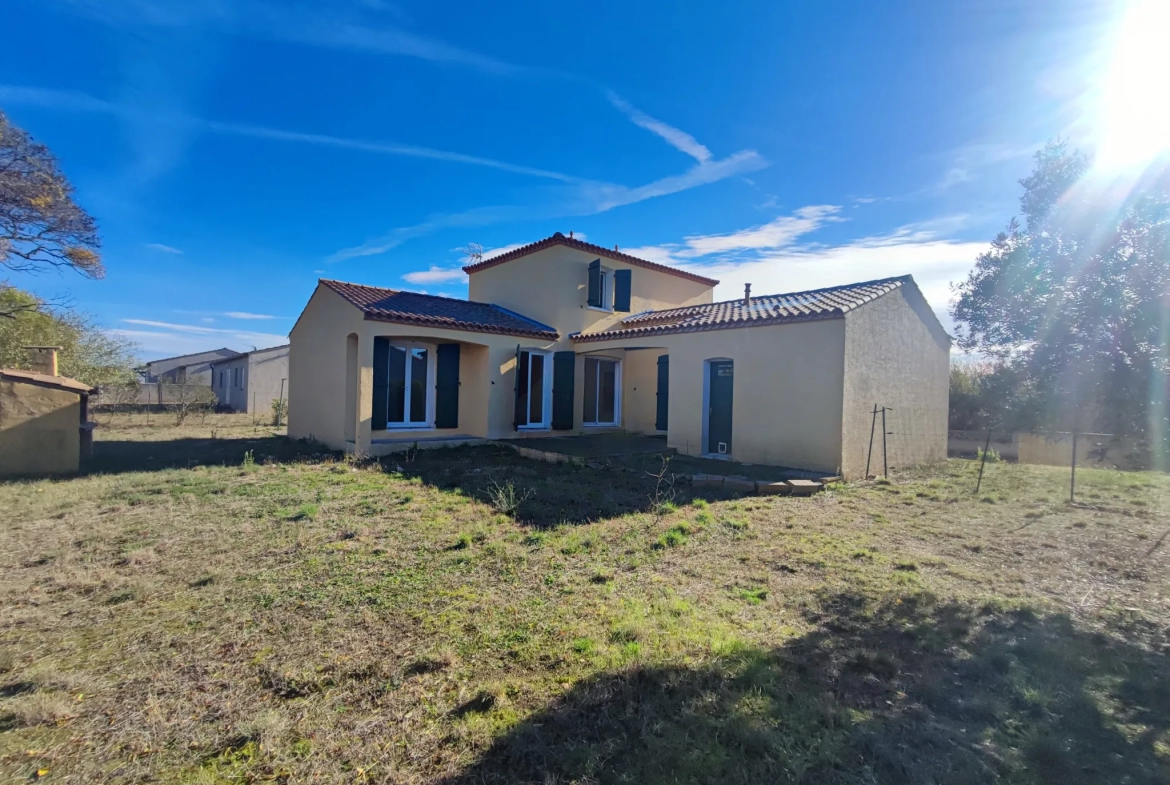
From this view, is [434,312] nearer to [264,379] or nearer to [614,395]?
[614,395]

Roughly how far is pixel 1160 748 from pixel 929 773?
1378 mm

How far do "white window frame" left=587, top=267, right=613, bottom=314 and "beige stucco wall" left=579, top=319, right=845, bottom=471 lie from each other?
403 cm

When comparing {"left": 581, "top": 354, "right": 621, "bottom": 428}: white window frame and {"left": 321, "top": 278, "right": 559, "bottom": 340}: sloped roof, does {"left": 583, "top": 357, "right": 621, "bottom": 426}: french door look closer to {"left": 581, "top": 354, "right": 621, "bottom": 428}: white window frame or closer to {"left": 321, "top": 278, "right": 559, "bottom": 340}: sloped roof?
{"left": 581, "top": 354, "right": 621, "bottom": 428}: white window frame

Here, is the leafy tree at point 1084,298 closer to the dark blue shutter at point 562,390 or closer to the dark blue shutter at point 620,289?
the dark blue shutter at point 562,390

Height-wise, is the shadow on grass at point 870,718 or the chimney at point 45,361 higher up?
the chimney at point 45,361

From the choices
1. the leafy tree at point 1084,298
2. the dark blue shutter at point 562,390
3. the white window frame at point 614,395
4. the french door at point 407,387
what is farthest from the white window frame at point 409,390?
the leafy tree at point 1084,298

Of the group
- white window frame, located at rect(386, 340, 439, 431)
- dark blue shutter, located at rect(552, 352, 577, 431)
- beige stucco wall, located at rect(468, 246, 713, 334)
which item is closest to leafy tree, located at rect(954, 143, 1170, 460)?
dark blue shutter, located at rect(552, 352, 577, 431)

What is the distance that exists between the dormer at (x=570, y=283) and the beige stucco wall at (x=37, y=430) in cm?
1021

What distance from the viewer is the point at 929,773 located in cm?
261

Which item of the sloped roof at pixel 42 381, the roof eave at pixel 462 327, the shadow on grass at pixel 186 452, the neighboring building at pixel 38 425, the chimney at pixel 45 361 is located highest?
the roof eave at pixel 462 327

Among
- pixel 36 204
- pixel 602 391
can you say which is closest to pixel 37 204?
pixel 36 204

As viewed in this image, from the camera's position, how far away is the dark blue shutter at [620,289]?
1647 centimetres

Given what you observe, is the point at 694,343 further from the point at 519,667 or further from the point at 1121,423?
the point at 519,667

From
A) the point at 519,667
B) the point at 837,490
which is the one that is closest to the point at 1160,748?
the point at 519,667
